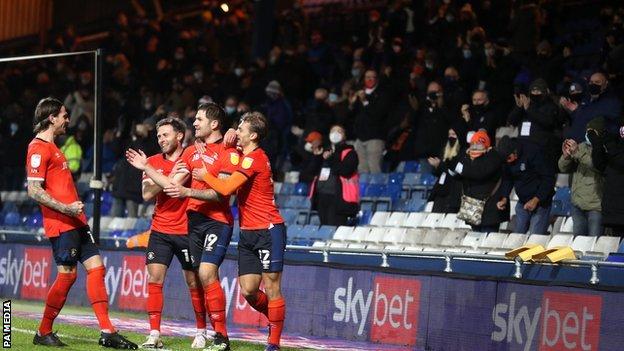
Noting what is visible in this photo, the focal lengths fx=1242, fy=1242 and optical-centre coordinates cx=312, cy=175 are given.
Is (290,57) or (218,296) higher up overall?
(290,57)

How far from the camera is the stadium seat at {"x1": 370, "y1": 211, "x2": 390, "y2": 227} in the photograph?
18406 mm

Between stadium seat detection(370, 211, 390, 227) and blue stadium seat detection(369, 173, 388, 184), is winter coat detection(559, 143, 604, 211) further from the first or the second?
blue stadium seat detection(369, 173, 388, 184)

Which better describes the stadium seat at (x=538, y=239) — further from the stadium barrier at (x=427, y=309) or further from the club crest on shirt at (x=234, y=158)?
the club crest on shirt at (x=234, y=158)

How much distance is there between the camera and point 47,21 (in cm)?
3619


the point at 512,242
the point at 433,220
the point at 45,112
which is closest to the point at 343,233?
the point at 433,220

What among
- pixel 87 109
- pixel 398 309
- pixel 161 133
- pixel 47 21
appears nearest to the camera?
pixel 161 133

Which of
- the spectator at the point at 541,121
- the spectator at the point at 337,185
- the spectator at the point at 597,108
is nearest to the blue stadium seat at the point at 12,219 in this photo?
the spectator at the point at 337,185

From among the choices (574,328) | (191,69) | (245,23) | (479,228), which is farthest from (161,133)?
(245,23)

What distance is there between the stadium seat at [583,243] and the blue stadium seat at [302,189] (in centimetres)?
762

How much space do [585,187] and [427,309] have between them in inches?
113

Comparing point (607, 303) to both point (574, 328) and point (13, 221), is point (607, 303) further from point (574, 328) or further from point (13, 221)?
point (13, 221)

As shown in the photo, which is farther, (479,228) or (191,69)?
(191,69)

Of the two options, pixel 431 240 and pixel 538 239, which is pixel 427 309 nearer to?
pixel 538 239

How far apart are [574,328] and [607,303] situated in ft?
1.37
